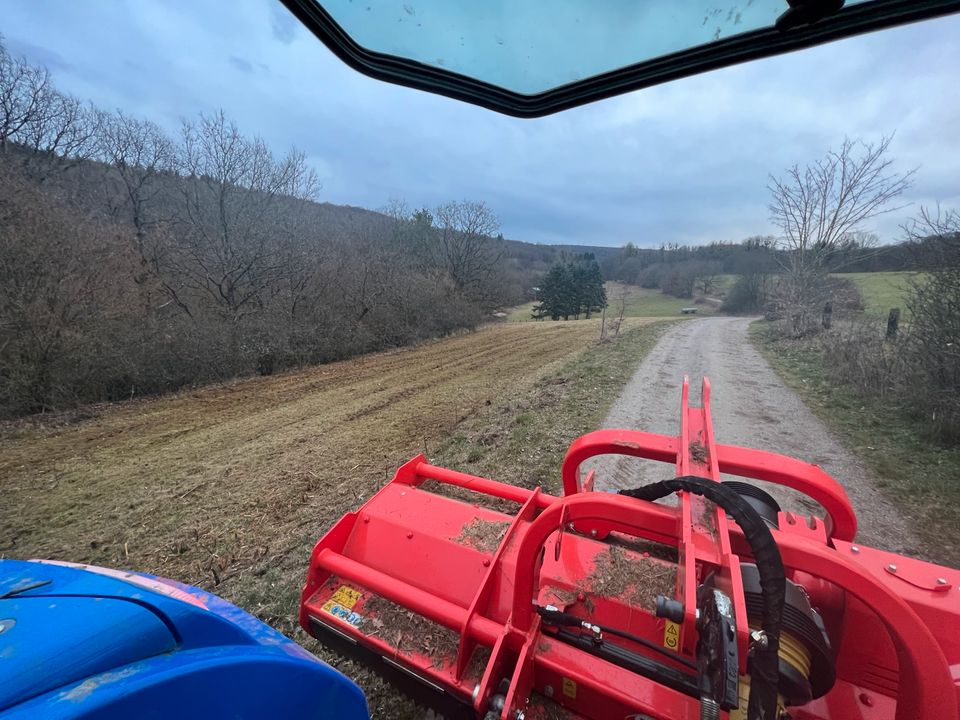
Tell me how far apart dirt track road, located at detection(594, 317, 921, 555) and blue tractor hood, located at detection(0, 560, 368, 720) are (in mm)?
4045

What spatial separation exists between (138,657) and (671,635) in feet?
5.48

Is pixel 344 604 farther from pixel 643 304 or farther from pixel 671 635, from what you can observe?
pixel 643 304

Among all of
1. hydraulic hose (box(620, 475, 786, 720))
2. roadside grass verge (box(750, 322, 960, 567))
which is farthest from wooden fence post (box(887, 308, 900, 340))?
hydraulic hose (box(620, 475, 786, 720))

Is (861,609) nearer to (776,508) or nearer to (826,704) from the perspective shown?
(826,704)

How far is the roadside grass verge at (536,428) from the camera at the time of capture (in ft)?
16.8

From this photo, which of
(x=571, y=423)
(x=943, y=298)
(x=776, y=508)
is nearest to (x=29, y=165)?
(x=571, y=423)

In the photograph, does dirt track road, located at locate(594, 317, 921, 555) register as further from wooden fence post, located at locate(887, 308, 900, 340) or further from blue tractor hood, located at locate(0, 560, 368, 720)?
blue tractor hood, located at locate(0, 560, 368, 720)

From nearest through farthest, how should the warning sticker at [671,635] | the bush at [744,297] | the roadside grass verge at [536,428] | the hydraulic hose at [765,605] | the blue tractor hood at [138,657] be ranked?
the blue tractor hood at [138,657] < the hydraulic hose at [765,605] < the warning sticker at [671,635] < the roadside grass verge at [536,428] < the bush at [744,297]

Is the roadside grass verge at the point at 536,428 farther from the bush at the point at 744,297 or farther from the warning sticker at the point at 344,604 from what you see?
the bush at the point at 744,297

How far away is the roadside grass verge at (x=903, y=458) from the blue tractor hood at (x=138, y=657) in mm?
5141

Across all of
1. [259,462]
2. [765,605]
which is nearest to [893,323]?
[765,605]

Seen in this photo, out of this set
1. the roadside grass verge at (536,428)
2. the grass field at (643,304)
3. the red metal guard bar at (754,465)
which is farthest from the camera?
the grass field at (643,304)

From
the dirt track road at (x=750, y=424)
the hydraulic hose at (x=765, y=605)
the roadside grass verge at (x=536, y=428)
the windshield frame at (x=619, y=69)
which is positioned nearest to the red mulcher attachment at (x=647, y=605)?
the hydraulic hose at (x=765, y=605)

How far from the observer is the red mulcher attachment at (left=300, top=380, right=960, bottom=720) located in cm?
126
